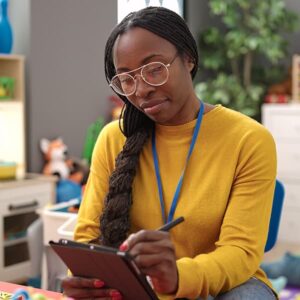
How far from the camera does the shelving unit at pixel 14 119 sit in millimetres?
3549

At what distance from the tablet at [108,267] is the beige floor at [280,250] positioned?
118 inches

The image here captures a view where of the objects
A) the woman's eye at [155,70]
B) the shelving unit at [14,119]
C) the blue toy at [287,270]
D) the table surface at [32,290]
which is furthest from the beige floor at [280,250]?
the woman's eye at [155,70]

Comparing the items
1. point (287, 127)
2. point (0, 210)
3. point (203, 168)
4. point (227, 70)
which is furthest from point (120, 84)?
point (227, 70)

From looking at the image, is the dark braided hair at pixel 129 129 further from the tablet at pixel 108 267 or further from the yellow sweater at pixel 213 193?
the tablet at pixel 108 267

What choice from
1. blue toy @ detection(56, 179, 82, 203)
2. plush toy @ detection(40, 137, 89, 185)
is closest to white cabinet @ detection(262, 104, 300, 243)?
plush toy @ detection(40, 137, 89, 185)

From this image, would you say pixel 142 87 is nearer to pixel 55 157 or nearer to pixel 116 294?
pixel 116 294

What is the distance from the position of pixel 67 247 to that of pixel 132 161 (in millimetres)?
380

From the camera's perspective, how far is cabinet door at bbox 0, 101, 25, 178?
3.56 meters

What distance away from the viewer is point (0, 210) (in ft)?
10.6

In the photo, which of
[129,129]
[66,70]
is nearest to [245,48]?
[66,70]

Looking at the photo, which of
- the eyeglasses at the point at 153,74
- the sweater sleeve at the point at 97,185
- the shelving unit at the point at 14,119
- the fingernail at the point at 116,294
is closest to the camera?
the fingernail at the point at 116,294

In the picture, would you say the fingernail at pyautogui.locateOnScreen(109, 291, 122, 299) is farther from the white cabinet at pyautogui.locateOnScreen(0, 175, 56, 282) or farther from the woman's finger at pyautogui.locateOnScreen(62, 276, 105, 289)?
the white cabinet at pyautogui.locateOnScreen(0, 175, 56, 282)

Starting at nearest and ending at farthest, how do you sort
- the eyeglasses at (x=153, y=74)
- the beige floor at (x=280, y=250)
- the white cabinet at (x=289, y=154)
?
the eyeglasses at (x=153, y=74) < the beige floor at (x=280, y=250) < the white cabinet at (x=289, y=154)

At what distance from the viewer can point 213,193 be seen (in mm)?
1350
